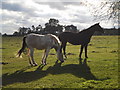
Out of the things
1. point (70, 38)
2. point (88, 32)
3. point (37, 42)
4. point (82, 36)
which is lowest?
point (37, 42)

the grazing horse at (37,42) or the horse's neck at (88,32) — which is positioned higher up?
the horse's neck at (88,32)

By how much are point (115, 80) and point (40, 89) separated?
3.37m

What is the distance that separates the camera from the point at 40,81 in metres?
8.08

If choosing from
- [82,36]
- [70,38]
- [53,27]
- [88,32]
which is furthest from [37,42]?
[53,27]

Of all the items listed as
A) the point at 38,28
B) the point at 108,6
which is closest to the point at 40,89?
the point at 108,6

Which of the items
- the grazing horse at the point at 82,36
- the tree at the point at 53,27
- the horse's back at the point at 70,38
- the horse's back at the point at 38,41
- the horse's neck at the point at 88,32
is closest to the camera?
the horse's back at the point at 38,41

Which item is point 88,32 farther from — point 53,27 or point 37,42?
point 53,27

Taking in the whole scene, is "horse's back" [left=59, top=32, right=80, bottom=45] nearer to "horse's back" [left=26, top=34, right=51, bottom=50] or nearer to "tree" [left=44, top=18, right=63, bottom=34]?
"horse's back" [left=26, top=34, right=51, bottom=50]

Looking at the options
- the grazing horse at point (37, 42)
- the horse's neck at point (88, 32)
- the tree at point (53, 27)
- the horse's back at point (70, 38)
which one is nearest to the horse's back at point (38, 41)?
the grazing horse at point (37, 42)

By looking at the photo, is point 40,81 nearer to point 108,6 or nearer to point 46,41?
point 46,41

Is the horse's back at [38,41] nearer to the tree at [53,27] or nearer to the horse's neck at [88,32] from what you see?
the horse's neck at [88,32]

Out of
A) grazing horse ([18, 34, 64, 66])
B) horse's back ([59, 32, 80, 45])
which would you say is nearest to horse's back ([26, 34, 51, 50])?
grazing horse ([18, 34, 64, 66])

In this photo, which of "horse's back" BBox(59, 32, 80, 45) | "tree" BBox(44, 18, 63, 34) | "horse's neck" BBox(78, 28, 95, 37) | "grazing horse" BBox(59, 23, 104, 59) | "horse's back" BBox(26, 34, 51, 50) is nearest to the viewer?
"horse's back" BBox(26, 34, 51, 50)

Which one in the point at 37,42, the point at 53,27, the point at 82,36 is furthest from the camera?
the point at 53,27
